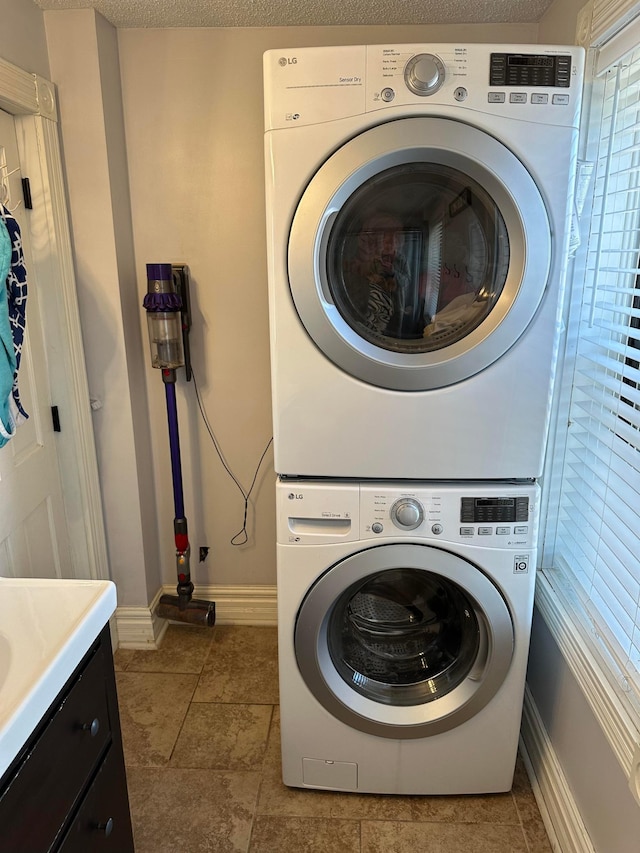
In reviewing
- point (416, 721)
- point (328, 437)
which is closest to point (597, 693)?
point (416, 721)

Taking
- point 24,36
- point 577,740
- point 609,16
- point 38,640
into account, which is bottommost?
point 577,740

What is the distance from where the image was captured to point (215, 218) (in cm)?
214

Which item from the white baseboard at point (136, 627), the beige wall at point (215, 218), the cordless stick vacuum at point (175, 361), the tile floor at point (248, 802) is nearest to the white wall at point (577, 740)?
the tile floor at point (248, 802)

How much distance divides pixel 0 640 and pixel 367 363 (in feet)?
3.01

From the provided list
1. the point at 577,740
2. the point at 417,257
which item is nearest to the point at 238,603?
the point at 577,740

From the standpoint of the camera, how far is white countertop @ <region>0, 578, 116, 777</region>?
917 millimetres

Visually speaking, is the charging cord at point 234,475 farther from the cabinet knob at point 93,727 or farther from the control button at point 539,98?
the control button at point 539,98

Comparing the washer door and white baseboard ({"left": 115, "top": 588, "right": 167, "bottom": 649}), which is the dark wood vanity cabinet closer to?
the washer door

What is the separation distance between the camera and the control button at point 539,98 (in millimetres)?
1299

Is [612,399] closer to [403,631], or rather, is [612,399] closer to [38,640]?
[403,631]

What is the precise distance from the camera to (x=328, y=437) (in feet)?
4.88

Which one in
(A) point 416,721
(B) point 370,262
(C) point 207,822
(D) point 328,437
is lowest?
(C) point 207,822

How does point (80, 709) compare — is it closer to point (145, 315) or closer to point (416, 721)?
point (416, 721)

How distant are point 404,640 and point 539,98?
54.6 inches
